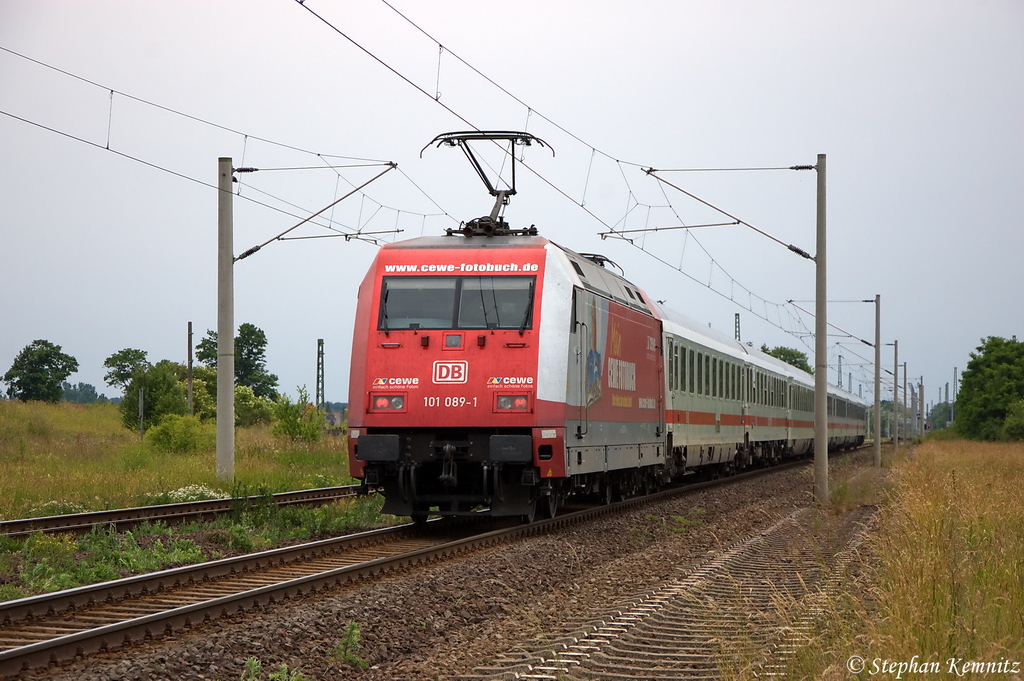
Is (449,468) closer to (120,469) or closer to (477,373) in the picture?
(477,373)

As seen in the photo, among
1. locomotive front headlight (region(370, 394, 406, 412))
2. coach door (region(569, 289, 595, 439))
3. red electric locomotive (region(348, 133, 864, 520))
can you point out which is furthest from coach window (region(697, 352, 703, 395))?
locomotive front headlight (region(370, 394, 406, 412))

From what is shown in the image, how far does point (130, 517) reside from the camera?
14.9 meters

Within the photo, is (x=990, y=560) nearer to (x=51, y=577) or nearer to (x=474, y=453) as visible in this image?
(x=474, y=453)

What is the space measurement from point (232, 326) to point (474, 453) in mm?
7949

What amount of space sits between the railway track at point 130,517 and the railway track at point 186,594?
1.89 metres

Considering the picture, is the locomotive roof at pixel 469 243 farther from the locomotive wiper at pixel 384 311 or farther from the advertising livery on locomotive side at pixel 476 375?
the locomotive wiper at pixel 384 311

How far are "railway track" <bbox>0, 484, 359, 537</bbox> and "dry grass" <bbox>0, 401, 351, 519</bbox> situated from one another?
0.67m

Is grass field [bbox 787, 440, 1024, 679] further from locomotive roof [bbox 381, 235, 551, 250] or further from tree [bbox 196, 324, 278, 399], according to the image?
tree [bbox 196, 324, 278, 399]

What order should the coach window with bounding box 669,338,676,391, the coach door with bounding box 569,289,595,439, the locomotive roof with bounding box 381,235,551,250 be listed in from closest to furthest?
the coach door with bounding box 569,289,595,439, the locomotive roof with bounding box 381,235,551,250, the coach window with bounding box 669,338,676,391

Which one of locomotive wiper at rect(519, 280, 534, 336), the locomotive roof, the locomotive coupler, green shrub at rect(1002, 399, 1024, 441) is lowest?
green shrub at rect(1002, 399, 1024, 441)

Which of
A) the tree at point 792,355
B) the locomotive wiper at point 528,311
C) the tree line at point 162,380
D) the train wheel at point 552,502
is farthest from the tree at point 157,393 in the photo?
the tree at point 792,355

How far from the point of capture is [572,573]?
11.2 metres

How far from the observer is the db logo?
12977 mm

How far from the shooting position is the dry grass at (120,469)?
1688cm
